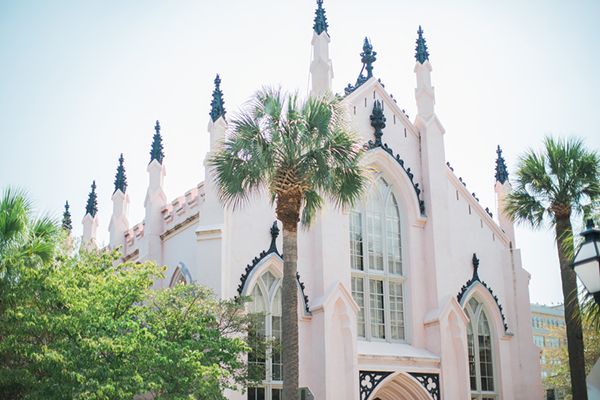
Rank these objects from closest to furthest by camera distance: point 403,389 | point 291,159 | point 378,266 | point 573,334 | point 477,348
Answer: point 291,159 < point 573,334 < point 403,389 < point 378,266 < point 477,348

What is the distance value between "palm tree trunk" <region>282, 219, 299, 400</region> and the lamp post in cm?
988

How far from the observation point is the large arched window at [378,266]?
2578 centimetres

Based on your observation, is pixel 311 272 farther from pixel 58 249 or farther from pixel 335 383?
pixel 58 249

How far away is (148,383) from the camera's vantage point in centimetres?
1656

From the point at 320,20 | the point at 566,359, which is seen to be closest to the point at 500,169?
the point at 320,20

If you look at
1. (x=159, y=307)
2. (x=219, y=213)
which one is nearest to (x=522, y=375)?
(x=219, y=213)

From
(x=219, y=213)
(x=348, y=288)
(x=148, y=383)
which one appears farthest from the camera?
(x=348, y=288)

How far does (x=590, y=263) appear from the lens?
8.48m

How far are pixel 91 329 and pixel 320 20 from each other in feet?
45.5

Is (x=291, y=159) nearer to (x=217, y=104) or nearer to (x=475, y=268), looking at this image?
(x=217, y=104)

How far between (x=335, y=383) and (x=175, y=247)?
6.74 metres

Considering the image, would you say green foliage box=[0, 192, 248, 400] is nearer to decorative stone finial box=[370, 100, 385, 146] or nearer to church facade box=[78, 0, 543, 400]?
church facade box=[78, 0, 543, 400]

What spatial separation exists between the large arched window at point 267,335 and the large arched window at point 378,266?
122 inches

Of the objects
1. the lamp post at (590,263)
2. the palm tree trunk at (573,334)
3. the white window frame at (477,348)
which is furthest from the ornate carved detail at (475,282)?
the lamp post at (590,263)
